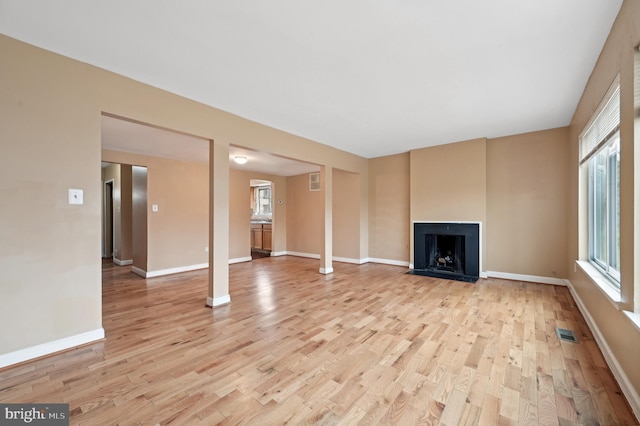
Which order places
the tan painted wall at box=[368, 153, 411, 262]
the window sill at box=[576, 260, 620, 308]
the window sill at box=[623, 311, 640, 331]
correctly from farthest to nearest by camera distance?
the tan painted wall at box=[368, 153, 411, 262] < the window sill at box=[576, 260, 620, 308] < the window sill at box=[623, 311, 640, 331]

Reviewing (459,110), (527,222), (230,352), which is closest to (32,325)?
(230,352)

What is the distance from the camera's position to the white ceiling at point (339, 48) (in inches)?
71.4

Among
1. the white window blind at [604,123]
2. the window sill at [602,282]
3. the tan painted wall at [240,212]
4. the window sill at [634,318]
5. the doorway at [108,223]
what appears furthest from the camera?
the doorway at [108,223]

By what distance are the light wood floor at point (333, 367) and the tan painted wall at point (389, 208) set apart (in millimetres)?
2550

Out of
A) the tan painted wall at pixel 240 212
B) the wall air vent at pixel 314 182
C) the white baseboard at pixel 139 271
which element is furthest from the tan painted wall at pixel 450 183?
the white baseboard at pixel 139 271

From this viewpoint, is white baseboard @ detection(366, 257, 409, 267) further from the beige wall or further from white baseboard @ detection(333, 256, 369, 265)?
the beige wall

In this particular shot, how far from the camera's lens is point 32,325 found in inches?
84.5

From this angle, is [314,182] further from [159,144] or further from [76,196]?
[76,196]

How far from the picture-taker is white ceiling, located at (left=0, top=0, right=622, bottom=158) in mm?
1813

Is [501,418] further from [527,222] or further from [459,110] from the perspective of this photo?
[527,222]

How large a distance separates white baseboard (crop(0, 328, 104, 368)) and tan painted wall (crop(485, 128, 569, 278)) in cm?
585

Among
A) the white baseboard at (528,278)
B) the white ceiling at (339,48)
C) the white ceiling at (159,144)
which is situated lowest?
the white baseboard at (528,278)

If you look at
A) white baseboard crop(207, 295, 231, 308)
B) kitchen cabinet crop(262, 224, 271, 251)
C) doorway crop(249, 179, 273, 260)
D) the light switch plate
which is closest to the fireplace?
white baseboard crop(207, 295, 231, 308)

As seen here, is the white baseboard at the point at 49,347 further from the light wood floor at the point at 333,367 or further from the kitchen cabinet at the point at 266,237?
the kitchen cabinet at the point at 266,237
